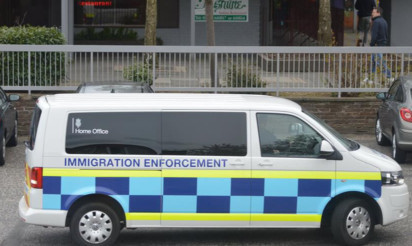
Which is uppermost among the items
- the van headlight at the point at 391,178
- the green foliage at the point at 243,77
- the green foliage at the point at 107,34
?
the green foliage at the point at 107,34

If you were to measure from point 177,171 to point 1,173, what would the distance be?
A: 565 centimetres

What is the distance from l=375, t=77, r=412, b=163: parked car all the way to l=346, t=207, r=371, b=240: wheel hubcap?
5280 mm

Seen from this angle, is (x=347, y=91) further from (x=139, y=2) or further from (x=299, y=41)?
(x=139, y=2)

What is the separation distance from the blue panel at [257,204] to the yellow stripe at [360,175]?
832 mm

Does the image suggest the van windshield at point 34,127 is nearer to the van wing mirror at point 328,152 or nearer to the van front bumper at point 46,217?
the van front bumper at point 46,217

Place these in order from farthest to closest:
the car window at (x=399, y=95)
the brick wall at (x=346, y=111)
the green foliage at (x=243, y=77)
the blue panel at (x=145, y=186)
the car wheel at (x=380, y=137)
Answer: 1. the green foliage at (x=243, y=77)
2. the brick wall at (x=346, y=111)
3. the car wheel at (x=380, y=137)
4. the car window at (x=399, y=95)
5. the blue panel at (x=145, y=186)

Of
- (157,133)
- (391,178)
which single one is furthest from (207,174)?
(391,178)

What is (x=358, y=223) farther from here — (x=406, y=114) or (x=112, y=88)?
(x=112, y=88)

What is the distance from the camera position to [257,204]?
940cm

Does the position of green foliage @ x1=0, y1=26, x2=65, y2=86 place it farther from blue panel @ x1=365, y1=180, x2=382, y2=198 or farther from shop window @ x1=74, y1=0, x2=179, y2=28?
shop window @ x1=74, y1=0, x2=179, y2=28

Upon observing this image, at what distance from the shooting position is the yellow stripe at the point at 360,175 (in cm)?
948

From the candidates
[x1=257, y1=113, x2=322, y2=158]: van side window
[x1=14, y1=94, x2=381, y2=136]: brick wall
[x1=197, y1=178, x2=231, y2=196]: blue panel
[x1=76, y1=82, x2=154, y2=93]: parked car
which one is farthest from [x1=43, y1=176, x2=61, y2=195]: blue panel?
[x1=14, y1=94, x2=381, y2=136]: brick wall

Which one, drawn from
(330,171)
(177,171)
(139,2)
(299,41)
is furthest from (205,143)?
(139,2)

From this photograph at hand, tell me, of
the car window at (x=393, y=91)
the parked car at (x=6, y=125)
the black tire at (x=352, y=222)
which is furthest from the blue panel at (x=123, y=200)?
the car window at (x=393, y=91)
